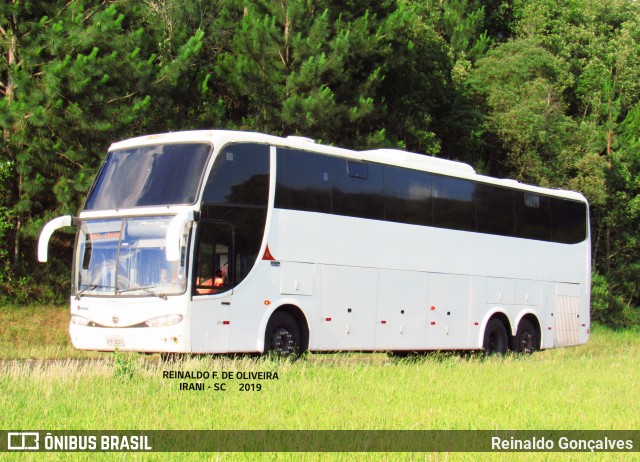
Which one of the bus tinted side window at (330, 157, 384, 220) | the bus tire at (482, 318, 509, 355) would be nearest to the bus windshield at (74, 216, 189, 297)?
the bus tinted side window at (330, 157, 384, 220)

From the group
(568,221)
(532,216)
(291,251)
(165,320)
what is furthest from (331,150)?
(568,221)

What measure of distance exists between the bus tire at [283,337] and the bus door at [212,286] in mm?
1046

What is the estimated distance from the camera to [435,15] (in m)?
46.9

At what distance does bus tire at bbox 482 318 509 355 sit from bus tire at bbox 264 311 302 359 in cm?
654

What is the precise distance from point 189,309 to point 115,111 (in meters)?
11.4

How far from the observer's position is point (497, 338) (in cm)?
2236

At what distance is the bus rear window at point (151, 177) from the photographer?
15.4 metres

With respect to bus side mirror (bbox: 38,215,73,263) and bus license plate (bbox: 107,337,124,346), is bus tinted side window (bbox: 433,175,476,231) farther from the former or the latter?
bus side mirror (bbox: 38,215,73,263)

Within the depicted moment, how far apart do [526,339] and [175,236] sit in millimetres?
11744

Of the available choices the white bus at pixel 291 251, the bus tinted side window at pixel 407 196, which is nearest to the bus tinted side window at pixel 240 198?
the white bus at pixel 291 251

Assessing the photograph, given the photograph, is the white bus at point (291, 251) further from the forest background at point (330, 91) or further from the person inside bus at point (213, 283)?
the forest background at point (330, 91)

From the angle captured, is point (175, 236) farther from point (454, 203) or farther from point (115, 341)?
point (454, 203)

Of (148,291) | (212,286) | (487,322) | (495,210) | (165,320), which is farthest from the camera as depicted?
(495,210)

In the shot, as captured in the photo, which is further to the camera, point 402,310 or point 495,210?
point 495,210
